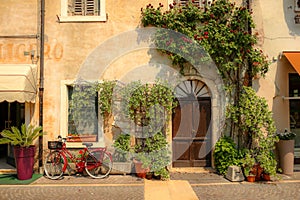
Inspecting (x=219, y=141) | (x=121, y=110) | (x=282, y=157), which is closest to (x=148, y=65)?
(x=121, y=110)

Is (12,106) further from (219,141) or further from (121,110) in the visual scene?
(219,141)

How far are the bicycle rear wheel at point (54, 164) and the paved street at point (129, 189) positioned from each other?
0.92 ft

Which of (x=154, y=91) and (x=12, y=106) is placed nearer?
(x=154, y=91)

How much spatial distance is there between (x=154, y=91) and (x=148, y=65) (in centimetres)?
114

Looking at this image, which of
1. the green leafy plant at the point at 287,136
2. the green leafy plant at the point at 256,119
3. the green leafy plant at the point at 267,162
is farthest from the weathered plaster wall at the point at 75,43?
the green leafy plant at the point at 287,136

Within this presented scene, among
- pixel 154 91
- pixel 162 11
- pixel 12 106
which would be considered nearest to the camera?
pixel 154 91

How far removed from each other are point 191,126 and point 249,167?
2.41 m

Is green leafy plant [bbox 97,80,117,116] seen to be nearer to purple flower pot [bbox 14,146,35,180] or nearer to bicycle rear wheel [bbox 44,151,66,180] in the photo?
bicycle rear wheel [bbox 44,151,66,180]

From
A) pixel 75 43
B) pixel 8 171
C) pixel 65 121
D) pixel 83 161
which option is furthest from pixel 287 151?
pixel 8 171

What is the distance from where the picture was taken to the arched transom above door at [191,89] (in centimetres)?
1061

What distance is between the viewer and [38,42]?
10.4m

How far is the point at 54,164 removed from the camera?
9695 mm

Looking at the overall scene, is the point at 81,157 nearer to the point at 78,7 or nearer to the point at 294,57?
the point at 78,7

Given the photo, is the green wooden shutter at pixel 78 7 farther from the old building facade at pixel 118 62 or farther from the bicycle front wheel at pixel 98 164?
the bicycle front wheel at pixel 98 164
